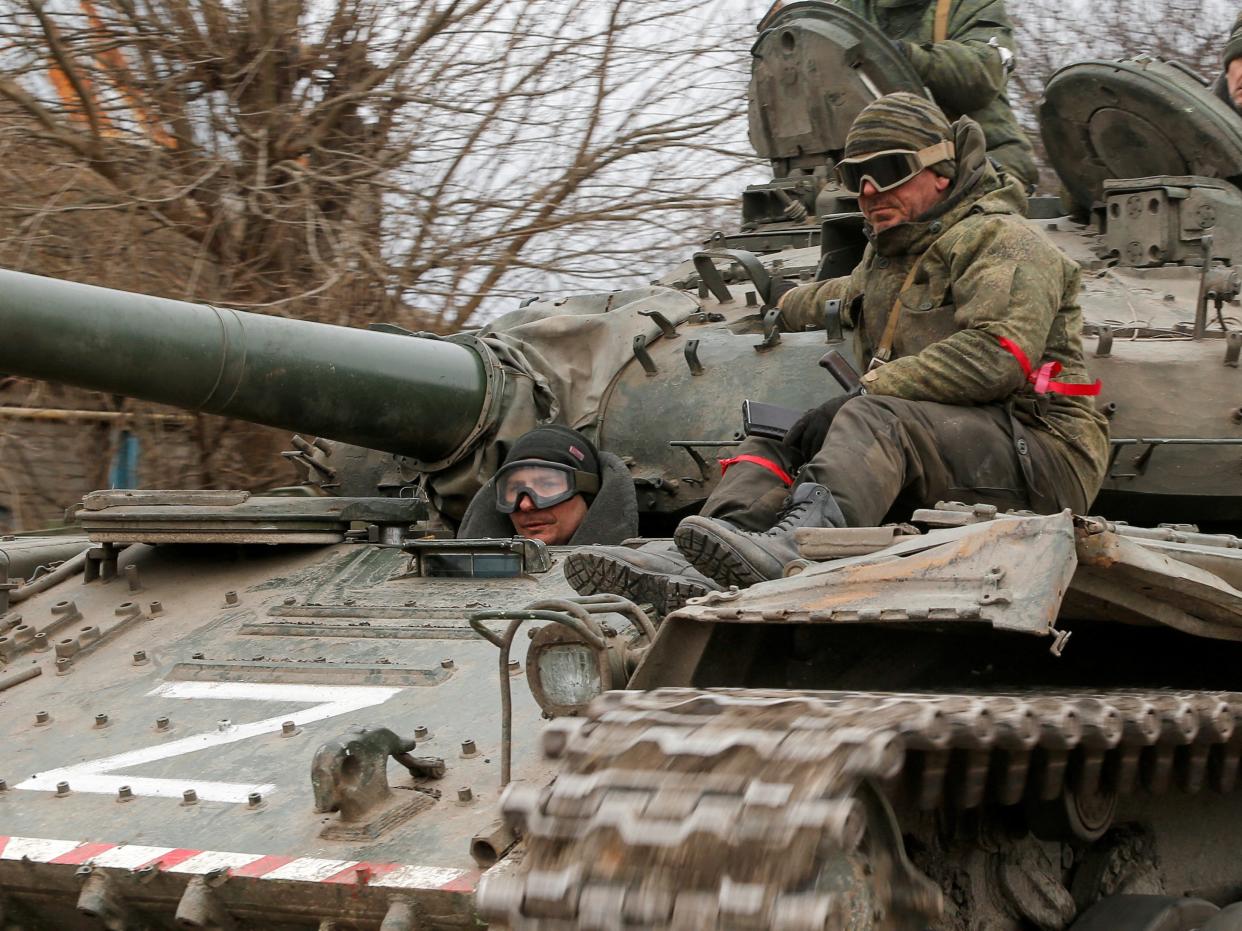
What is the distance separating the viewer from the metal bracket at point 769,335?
5684 mm

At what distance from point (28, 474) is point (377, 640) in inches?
258

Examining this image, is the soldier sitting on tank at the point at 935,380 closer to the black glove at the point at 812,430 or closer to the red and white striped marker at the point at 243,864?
the black glove at the point at 812,430

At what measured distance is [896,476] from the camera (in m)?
4.46

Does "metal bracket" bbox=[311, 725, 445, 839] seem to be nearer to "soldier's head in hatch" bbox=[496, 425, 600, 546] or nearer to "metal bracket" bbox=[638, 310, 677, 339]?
"soldier's head in hatch" bbox=[496, 425, 600, 546]

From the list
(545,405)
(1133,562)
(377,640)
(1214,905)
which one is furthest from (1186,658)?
(545,405)

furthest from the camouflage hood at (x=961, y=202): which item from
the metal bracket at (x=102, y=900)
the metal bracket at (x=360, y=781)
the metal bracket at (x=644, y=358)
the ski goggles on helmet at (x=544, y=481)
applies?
the metal bracket at (x=102, y=900)

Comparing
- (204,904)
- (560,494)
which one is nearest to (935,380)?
(560,494)

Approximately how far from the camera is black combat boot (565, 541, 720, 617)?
4.02m

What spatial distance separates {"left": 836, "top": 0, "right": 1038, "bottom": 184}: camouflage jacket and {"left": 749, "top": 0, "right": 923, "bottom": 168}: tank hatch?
164 mm

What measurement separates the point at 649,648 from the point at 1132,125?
12.7ft

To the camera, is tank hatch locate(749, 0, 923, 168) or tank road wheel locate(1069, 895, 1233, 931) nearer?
tank road wheel locate(1069, 895, 1233, 931)

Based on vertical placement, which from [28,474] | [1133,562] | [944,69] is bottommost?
[28,474]

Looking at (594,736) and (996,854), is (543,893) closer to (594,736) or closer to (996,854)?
(594,736)

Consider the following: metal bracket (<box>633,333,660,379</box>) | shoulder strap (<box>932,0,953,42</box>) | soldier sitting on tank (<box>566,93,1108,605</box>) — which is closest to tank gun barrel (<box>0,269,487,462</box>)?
metal bracket (<box>633,333,660,379</box>)
